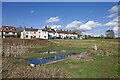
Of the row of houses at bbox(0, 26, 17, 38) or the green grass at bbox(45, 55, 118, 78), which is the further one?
the row of houses at bbox(0, 26, 17, 38)

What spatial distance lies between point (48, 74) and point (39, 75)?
530mm

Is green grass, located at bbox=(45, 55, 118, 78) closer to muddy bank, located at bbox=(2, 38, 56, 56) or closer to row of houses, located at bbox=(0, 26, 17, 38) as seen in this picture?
muddy bank, located at bbox=(2, 38, 56, 56)

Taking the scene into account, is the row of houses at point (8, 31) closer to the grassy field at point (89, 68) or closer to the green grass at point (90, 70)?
the grassy field at point (89, 68)

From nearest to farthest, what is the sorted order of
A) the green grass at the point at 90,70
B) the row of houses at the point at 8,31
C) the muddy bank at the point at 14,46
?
the green grass at the point at 90,70, the muddy bank at the point at 14,46, the row of houses at the point at 8,31

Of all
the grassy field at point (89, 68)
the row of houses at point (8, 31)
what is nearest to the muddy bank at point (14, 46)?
the grassy field at point (89, 68)

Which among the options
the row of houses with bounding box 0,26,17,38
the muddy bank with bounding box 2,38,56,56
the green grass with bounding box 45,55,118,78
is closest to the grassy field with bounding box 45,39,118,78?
the green grass with bounding box 45,55,118,78

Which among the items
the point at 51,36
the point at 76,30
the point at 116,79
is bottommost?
the point at 116,79

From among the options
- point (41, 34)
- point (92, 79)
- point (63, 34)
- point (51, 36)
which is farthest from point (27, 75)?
point (63, 34)

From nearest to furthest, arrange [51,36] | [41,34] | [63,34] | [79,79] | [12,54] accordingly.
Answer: [79,79] < [12,54] < [41,34] < [51,36] < [63,34]

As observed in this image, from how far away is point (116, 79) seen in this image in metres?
4.96

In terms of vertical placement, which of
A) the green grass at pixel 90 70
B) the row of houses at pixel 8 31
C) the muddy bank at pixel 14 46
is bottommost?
the green grass at pixel 90 70

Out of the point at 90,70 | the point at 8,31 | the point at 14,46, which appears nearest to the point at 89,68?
the point at 90,70

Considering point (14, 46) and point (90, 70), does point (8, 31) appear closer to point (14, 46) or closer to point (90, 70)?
point (14, 46)

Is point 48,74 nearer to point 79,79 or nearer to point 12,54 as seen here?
point 79,79
